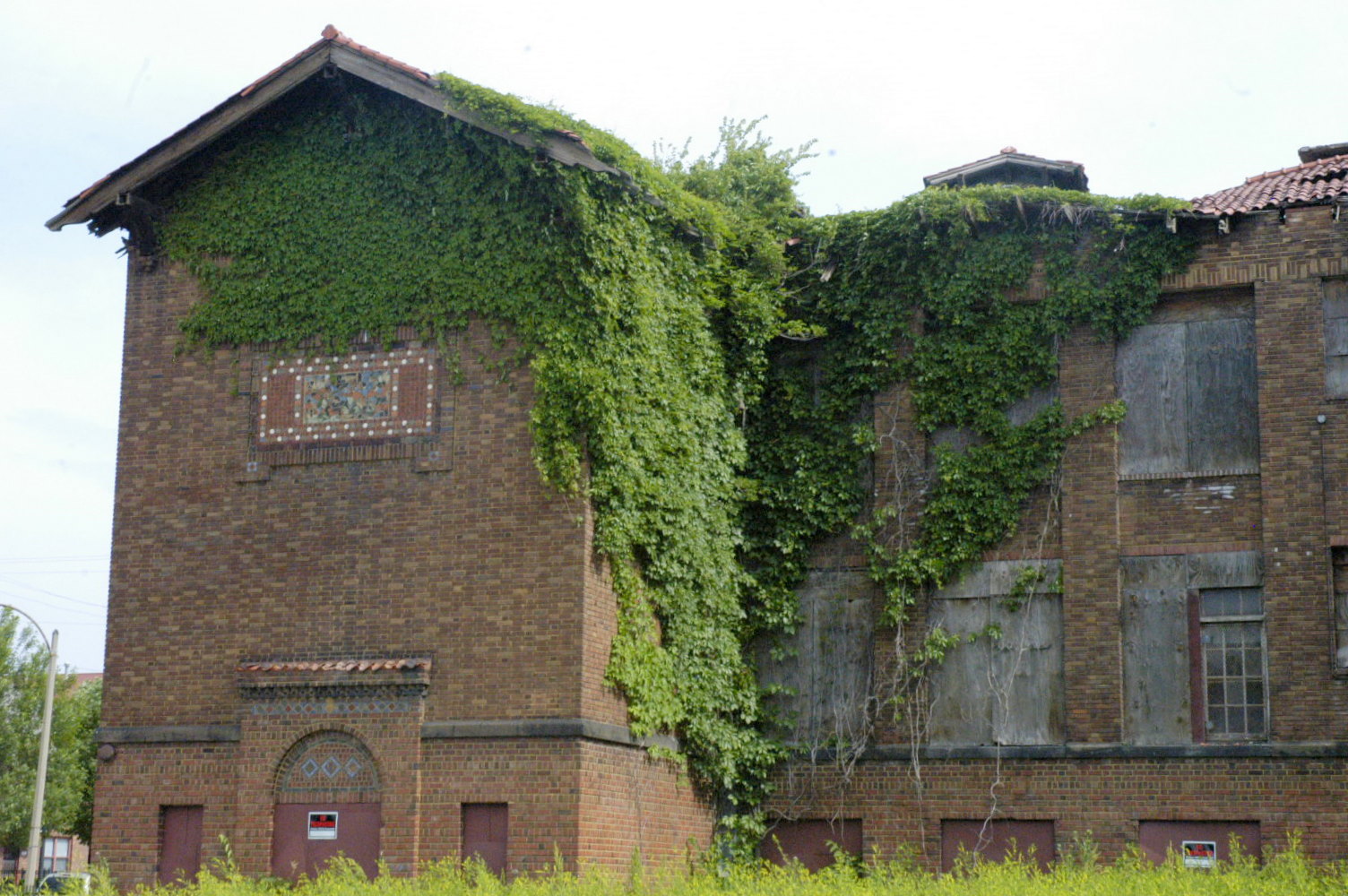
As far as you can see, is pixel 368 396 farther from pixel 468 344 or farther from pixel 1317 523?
pixel 1317 523

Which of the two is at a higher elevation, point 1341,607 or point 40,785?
point 1341,607

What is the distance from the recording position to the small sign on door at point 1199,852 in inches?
813

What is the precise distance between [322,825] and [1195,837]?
1161 cm

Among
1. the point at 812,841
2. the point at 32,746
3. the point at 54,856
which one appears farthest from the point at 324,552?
the point at 54,856

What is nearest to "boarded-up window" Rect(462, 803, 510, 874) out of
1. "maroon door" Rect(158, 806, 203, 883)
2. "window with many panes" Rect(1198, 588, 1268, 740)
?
"maroon door" Rect(158, 806, 203, 883)

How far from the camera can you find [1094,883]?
57.2ft

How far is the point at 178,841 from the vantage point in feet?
66.0

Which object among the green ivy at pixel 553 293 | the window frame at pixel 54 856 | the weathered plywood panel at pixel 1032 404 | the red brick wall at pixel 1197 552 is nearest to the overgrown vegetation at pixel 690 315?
the green ivy at pixel 553 293

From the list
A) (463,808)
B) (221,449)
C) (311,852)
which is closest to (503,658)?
(463,808)

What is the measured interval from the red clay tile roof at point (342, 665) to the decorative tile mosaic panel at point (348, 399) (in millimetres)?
2945

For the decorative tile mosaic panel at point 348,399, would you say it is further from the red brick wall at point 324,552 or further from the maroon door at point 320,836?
the maroon door at point 320,836

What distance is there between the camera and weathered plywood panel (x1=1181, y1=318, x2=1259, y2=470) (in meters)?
21.7

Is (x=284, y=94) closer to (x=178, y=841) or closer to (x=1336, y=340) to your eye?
(x=178, y=841)

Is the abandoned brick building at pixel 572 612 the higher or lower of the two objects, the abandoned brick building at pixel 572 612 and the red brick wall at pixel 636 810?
the higher
